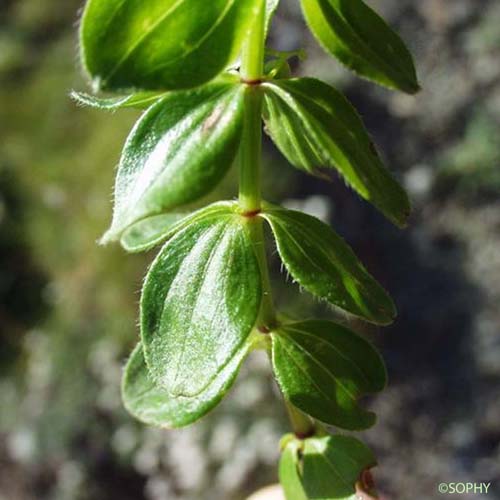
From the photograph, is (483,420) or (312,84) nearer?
(312,84)

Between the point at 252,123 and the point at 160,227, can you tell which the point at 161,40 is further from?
the point at 160,227

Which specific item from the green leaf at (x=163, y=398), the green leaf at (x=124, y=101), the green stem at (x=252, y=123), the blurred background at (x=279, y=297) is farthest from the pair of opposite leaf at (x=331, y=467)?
the blurred background at (x=279, y=297)

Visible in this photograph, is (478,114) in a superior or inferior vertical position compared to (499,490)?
superior

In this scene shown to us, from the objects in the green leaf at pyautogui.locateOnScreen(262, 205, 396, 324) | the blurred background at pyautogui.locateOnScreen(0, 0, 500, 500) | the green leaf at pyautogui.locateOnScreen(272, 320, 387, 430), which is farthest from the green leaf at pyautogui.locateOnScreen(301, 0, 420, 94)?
the blurred background at pyautogui.locateOnScreen(0, 0, 500, 500)

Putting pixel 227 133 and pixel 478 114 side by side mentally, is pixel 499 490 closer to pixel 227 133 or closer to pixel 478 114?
pixel 478 114

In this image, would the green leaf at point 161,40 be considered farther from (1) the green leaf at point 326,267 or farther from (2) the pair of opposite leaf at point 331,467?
(2) the pair of opposite leaf at point 331,467

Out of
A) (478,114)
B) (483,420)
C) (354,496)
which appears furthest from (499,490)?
(354,496)
